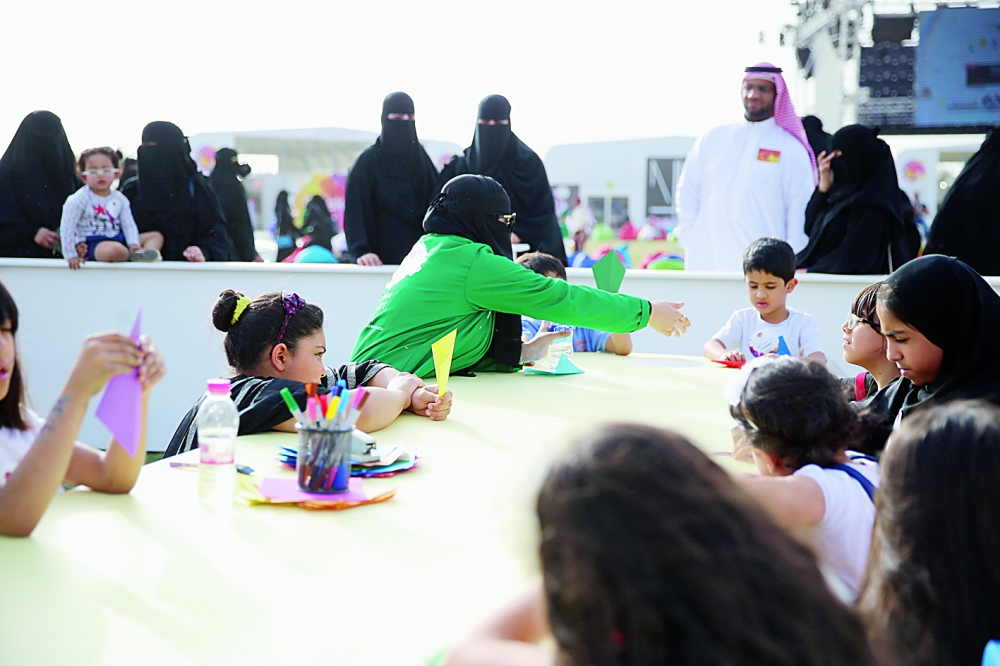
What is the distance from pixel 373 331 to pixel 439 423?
87 cm

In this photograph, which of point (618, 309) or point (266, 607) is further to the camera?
point (618, 309)

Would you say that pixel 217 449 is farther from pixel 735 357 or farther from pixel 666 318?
pixel 735 357

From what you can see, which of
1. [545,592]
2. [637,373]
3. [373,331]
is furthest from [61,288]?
[545,592]

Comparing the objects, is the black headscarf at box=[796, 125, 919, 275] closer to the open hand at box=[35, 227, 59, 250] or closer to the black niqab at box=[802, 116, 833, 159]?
the black niqab at box=[802, 116, 833, 159]

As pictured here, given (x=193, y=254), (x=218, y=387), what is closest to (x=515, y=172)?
(x=193, y=254)

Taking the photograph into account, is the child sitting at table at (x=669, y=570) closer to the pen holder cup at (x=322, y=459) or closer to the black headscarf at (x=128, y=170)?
the pen holder cup at (x=322, y=459)

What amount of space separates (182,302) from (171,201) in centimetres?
94

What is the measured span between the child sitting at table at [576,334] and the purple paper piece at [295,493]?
2191 millimetres

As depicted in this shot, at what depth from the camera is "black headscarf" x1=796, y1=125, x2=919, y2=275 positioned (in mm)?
5363

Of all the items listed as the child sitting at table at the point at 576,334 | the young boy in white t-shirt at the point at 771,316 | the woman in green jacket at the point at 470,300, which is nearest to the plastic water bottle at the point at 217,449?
the woman in green jacket at the point at 470,300

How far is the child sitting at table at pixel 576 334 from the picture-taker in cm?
416

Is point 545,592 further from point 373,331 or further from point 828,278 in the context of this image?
point 828,278

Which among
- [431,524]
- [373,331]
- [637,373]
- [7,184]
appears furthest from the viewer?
[7,184]

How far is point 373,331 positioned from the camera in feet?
10.9
